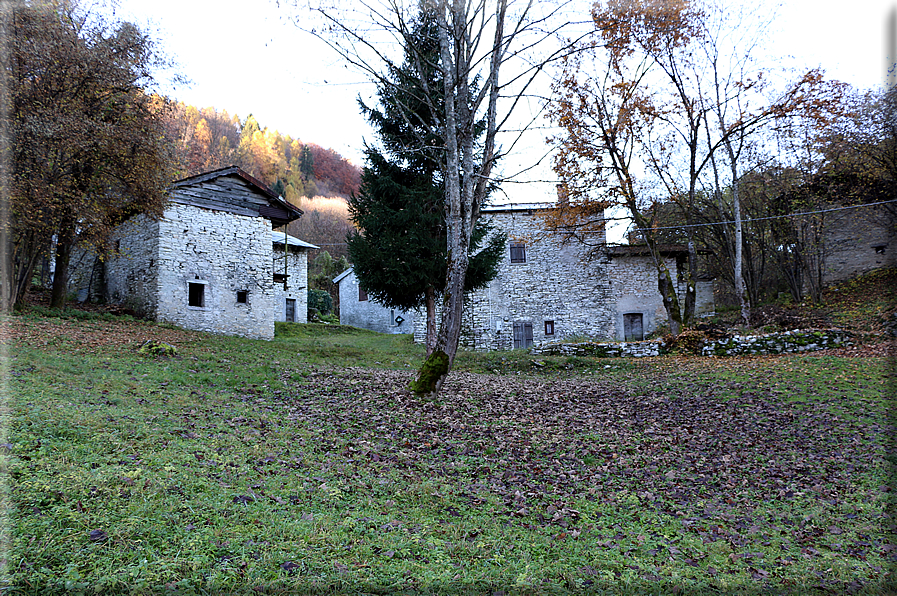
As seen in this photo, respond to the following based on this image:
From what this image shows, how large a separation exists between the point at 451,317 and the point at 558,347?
976 centimetres

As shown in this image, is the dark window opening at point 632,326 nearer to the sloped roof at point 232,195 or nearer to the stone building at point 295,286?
the sloped roof at point 232,195

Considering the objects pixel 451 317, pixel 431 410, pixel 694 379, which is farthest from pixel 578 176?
pixel 431 410

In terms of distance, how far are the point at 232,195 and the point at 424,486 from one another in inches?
658

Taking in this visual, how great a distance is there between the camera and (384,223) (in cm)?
1477

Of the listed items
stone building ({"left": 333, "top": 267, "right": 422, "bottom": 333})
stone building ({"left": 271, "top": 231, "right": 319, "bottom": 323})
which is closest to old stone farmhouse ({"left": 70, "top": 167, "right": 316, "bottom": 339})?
stone building ({"left": 271, "top": 231, "right": 319, "bottom": 323})

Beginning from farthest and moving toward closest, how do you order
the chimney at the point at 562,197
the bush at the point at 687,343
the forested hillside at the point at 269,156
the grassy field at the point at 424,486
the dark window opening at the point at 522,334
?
the forested hillside at the point at 269,156
the dark window opening at the point at 522,334
the chimney at the point at 562,197
the bush at the point at 687,343
the grassy field at the point at 424,486

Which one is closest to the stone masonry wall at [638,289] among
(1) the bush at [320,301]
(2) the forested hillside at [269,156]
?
(1) the bush at [320,301]

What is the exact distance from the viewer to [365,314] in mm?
31844

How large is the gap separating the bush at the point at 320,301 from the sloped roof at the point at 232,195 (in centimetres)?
1232

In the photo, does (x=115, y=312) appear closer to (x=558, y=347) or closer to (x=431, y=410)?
(x=431, y=410)

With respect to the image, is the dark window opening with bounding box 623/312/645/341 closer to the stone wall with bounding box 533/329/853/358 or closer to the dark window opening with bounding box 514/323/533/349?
the dark window opening with bounding box 514/323/533/349

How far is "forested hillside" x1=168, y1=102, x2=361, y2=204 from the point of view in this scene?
39816 millimetres

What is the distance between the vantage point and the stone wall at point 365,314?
99.8 feet

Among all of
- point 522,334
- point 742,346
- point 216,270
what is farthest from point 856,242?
→ point 216,270
